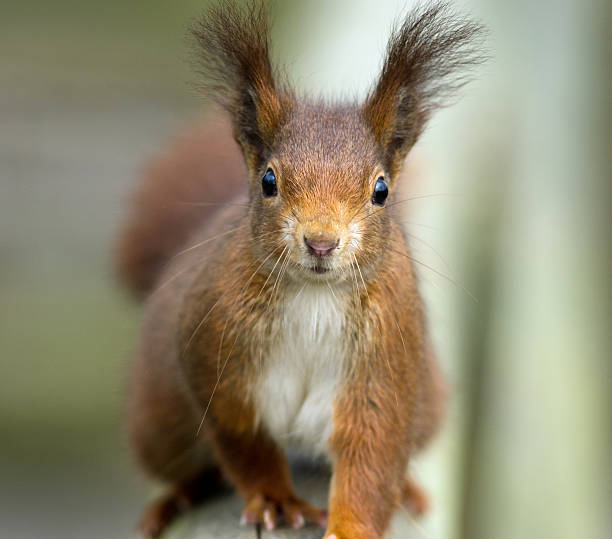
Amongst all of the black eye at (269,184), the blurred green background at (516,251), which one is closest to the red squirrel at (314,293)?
the black eye at (269,184)

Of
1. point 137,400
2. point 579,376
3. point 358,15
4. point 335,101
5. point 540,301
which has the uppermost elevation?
point 358,15

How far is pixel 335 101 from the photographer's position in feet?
7.96

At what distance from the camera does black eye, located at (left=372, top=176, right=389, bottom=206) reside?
212 cm

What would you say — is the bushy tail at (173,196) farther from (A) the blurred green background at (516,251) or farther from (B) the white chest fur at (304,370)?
(B) the white chest fur at (304,370)

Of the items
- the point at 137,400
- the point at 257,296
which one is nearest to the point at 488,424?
the point at 257,296

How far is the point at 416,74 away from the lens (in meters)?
2.21

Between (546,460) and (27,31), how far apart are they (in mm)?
6300

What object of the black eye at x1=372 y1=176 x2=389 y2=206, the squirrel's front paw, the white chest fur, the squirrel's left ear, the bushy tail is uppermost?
the squirrel's left ear

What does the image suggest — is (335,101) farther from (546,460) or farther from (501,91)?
(546,460)

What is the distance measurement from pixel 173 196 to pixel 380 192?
1.28 meters

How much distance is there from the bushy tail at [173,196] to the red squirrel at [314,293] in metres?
0.79

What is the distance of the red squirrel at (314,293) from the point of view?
2061 mm

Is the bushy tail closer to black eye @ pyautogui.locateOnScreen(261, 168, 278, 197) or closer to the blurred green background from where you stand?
the blurred green background

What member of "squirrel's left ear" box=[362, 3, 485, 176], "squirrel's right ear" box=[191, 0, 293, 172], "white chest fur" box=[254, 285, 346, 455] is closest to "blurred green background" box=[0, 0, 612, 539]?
"squirrel's right ear" box=[191, 0, 293, 172]
